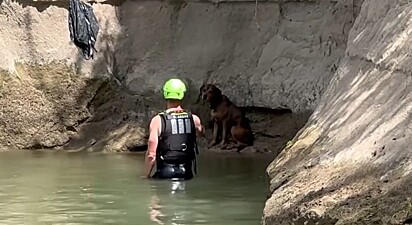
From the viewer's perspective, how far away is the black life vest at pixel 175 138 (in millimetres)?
9109

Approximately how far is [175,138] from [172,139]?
0.03 meters

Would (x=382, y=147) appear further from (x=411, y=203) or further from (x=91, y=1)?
(x=91, y=1)

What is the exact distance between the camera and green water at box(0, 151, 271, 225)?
24.4 feet

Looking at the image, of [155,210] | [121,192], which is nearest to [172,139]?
[121,192]

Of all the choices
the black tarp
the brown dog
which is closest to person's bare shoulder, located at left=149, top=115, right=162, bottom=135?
the brown dog

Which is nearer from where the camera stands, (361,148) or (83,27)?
(361,148)

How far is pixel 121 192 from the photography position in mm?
8773

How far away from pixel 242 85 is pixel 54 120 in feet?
9.03

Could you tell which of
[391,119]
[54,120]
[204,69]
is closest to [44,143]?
[54,120]

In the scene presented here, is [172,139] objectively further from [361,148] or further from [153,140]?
[361,148]

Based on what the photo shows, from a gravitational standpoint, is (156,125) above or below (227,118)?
below

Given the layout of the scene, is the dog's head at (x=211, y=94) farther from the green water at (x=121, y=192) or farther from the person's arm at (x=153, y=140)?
the person's arm at (x=153, y=140)

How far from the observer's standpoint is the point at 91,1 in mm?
13547

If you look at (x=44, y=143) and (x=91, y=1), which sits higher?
(x=91, y=1)
